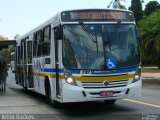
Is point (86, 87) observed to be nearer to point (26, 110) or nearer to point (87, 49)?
point (87, 49)

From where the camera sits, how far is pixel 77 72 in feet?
44.9

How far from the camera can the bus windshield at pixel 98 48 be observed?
45.4 ft

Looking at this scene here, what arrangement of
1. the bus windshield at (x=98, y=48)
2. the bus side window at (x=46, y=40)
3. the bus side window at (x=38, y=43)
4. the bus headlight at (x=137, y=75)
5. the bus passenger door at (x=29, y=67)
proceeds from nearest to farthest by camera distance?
the bus windshield at (x=98, y=48)
the bus headlight at (x=137, y=75)
the bus side window at (x=46, y=40)
the bus side window at (x=38, y=43)
the bus passenger door at (x=29, y=67)

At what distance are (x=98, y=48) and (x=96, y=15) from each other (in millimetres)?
1100

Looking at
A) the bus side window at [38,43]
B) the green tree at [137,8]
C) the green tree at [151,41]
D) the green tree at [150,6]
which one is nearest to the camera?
the bus side window at [38,43]

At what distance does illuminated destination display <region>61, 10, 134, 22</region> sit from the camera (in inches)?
563

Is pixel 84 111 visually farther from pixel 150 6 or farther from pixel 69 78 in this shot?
pixel 150 6

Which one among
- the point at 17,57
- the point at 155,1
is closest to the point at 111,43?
the point at 17,57

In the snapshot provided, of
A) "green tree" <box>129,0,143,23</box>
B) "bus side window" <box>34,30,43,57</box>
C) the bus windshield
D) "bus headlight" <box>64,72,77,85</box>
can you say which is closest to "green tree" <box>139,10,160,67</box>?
"bus side window" <box>34,30,43,57</box>

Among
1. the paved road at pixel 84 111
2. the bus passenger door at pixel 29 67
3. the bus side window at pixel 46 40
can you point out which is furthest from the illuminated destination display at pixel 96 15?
the bus passenger door at pixel 29 67

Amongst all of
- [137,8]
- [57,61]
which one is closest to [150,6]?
[137,8]

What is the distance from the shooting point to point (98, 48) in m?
14.0

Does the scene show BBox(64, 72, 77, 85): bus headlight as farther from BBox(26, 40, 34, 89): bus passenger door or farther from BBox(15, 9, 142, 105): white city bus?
BBox(26, 40, 34, 89): bus passenger door

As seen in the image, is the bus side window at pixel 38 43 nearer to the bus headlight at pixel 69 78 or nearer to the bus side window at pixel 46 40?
the bus side window at pixel 46 40
